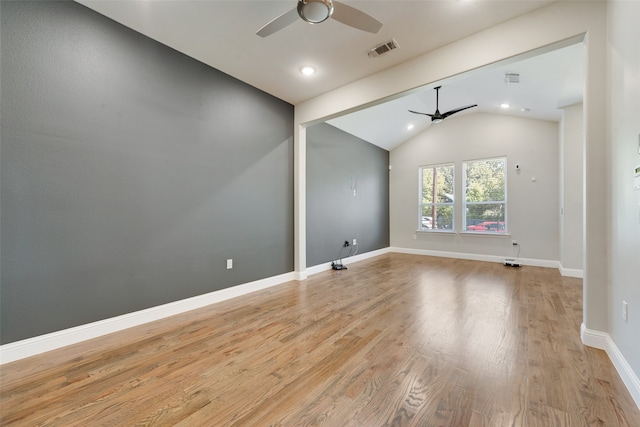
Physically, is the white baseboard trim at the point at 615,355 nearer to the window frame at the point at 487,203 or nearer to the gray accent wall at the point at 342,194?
the gray accent wall at the point at 342,194

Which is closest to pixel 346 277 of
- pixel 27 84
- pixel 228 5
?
pixel 228 5

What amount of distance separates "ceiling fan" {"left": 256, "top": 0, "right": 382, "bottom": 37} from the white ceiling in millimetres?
426

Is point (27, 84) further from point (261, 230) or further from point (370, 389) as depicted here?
point (370, 389)

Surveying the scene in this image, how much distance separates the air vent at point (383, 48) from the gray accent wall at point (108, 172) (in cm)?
176

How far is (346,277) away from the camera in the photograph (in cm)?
445

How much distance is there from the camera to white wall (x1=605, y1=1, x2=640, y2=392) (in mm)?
1533

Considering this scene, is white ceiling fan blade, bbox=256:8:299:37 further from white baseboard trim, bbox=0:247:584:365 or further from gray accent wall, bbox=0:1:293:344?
white baseboard trim, bbox=0:247:584:365

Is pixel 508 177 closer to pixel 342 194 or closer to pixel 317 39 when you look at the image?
pixel 342 194

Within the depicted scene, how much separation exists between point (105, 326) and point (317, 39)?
3439 mm

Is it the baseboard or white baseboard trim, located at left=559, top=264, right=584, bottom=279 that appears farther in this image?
the baseboard

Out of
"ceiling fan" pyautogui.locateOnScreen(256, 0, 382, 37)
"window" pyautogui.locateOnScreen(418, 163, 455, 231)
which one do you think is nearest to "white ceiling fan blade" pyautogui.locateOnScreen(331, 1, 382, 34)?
"ceiling fan" pyautogui.locateOnScreen(256, 0, 382, 37)

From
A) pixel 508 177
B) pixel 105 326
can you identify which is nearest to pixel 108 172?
pixel 105 326

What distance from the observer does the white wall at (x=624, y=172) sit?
1533mm

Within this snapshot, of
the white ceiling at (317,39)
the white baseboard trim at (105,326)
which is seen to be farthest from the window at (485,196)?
the white baseboard trim at (105,326)
